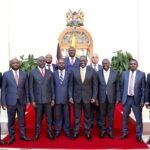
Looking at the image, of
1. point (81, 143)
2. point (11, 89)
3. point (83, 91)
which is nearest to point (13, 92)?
point (11, 89)

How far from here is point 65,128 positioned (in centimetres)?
725

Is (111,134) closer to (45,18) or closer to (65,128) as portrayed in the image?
(65,128)

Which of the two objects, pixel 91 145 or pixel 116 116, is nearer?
pixel 91 145

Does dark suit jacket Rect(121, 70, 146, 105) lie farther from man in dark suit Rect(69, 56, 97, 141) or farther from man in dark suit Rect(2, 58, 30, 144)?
man in dark suit Rect(2, 58, 30, 144)

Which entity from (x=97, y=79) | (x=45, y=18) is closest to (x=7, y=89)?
(x=97, y=79)

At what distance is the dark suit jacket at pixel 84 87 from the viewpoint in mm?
6930

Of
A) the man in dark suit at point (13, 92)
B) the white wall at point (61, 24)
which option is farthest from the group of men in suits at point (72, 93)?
the white wall at point (61, 24)

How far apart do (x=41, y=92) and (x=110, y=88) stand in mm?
1460

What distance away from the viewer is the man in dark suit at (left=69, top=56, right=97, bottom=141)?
22.8ft

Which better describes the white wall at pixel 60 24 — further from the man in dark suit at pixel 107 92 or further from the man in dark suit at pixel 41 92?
the man in dark suit at pixel 41 92

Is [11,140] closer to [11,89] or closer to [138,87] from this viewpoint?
[11,89]

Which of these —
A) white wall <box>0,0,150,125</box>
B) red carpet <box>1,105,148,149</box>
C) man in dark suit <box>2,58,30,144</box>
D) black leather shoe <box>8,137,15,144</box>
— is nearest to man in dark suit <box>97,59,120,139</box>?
red carpet <box>1,105,148,149</box>

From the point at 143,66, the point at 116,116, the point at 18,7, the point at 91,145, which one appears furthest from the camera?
the point at 18,7

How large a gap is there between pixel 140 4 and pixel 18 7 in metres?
6.04
